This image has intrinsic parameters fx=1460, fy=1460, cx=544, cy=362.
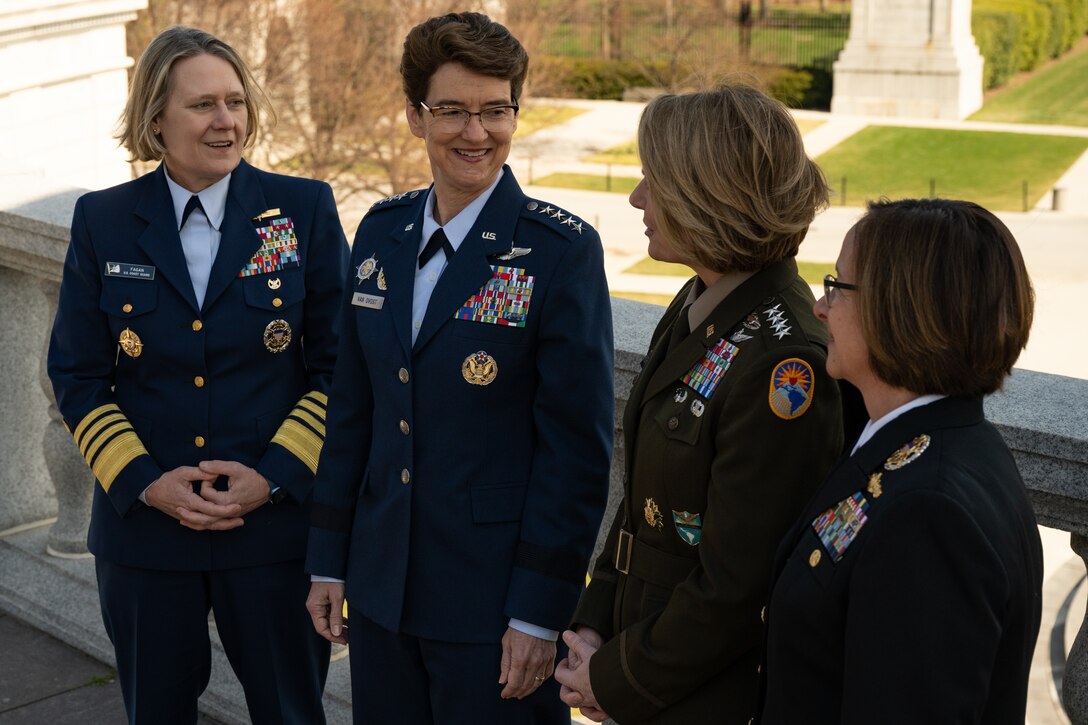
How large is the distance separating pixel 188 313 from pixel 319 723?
109cm

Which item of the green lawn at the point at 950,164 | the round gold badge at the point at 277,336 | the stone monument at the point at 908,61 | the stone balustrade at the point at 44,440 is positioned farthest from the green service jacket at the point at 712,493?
the stone monument at the point at 908,61

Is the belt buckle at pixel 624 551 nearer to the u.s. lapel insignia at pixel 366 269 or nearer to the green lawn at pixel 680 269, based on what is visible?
the u.s. lapel insignia at pixel 366 269

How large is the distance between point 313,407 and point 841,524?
5.67 ft

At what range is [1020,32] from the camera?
1678 inches

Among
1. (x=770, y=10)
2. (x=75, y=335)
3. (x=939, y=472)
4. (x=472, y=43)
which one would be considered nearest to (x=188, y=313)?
(x=75, y=335)

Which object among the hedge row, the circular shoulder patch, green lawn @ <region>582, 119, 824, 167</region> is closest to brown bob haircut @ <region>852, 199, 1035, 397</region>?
the circular shoulder patch

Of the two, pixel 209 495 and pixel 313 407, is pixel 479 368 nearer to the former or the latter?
pixel 313 407

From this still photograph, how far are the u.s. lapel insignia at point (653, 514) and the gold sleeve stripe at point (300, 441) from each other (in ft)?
3.68

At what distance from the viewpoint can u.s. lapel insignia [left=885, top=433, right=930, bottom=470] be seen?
6.81 ft

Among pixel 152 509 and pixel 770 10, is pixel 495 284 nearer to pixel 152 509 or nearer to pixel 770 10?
pixel 152 509

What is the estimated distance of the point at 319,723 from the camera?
Answer: 3.69 metres

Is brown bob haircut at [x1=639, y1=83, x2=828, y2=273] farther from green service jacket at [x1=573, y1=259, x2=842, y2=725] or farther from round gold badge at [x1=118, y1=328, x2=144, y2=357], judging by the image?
round gold badge at [x1=118, y1=328, x2=144, y2=357]

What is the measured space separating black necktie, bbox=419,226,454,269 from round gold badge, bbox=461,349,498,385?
0.23m

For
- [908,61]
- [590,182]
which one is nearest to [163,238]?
[590,182]
